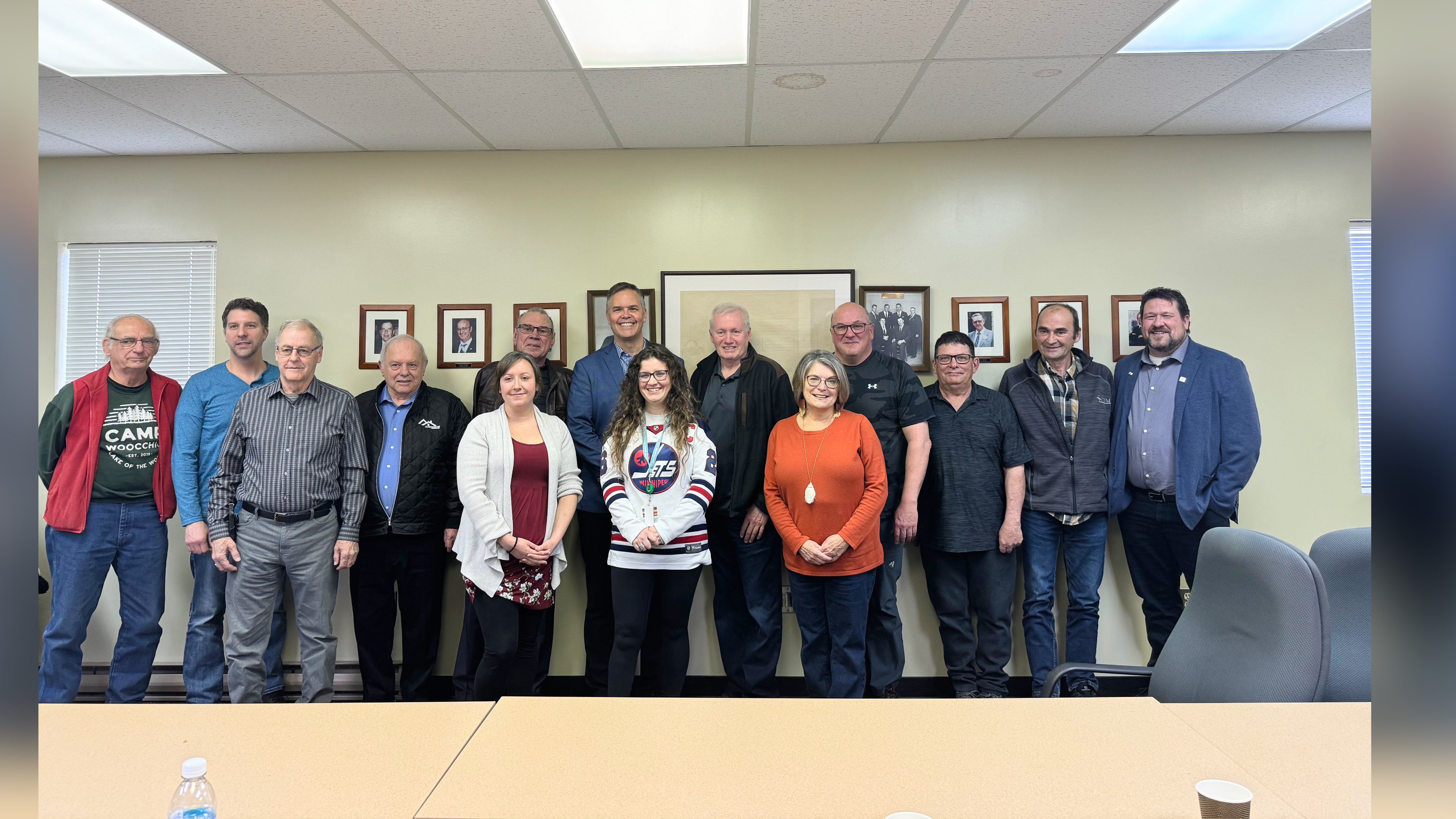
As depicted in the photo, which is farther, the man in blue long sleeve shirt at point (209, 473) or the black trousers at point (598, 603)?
the black trousers at point (598, 603)

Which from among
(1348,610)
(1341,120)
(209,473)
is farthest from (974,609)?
(209,473)

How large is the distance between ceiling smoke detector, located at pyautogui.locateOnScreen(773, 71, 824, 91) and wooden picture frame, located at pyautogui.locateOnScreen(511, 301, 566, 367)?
159 centimetres

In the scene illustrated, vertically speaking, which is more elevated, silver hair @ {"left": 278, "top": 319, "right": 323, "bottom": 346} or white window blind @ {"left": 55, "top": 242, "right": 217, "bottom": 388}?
white window blind @ {"left": 55, "top": 242, "right": 217, "bottom": 388}

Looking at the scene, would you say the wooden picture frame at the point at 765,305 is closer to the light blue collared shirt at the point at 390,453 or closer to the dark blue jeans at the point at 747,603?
the dark blue jeans at the point at 747,603

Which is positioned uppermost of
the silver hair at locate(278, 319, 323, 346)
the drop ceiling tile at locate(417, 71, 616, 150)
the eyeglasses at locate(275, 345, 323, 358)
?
the drop ceiling tile at locate(417, 71, 616, 150)

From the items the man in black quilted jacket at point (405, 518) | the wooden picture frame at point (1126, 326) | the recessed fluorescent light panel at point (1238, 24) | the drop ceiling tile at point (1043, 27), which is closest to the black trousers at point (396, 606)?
the man in black quilted jacket at point (405, 518)

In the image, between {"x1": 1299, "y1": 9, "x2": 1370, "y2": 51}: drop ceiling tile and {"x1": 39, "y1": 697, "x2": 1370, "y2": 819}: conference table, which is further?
{"x1": 1299, "y1": 9, "x2": 1370, "y2": 51}: drop ceiling tile

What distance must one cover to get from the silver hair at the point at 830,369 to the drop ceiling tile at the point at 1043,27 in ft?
4.22

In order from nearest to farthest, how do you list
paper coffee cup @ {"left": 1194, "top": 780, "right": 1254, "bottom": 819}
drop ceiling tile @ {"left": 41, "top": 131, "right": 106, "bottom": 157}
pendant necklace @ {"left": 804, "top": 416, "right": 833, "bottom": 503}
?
paper coffee cup @ {"left": 1194, "top": 780, "right": 1254, "bottom": 819} → pendant necklace @ {"left": 804, "top": 416, "right": 833, "bottom": 503} → drop ceiling tile @ {"left": 41, "top": 131, "right": 106, "bottom": 157}

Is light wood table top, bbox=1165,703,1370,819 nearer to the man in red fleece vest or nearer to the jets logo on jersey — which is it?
the jets logo on jersey

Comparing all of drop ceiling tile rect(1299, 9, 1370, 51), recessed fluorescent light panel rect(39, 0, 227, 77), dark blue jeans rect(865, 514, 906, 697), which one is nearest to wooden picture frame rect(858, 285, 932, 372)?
dark blue jeans rect(865, 514, 906, 697)

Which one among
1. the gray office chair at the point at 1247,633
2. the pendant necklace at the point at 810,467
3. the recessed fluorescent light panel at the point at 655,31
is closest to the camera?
the gray office chair at the point at 1247,633

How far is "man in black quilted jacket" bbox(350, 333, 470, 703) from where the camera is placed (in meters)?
3.58

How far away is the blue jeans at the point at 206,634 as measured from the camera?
11.7ft
